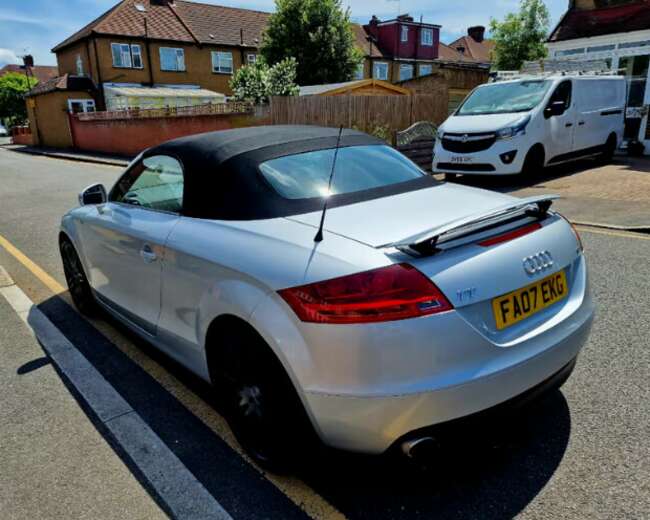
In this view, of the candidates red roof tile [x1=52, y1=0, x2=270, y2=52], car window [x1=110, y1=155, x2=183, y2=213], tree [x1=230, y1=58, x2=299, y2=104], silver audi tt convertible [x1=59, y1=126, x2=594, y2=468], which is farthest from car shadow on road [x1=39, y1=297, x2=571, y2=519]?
red roof tile [x1=52, y1=0, x2=270, y2=52]

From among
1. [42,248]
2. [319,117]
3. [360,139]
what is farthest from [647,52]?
[42,248]

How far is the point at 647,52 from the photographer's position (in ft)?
45.5

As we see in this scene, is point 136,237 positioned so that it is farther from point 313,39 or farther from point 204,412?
point 313,39

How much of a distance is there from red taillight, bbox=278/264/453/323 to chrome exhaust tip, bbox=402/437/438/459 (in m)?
0.47

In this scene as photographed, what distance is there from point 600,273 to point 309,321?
3.85 m

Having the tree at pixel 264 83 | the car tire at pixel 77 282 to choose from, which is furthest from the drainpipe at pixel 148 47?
the car tire at pixel 77 282

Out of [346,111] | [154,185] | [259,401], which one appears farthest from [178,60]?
[259,401]

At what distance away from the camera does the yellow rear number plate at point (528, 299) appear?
2049 millimetres

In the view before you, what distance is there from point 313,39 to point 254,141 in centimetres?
2930

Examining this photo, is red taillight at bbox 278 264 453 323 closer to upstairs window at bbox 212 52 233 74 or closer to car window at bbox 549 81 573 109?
car window at bbox 549 81 573 109

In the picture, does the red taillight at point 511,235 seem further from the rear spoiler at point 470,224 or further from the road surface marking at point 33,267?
the road surface marking at point 33,267

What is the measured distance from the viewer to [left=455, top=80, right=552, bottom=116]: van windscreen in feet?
32.6

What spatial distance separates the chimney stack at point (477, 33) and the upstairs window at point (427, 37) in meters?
13.7

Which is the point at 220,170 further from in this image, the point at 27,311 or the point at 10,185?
the point at 10,185
